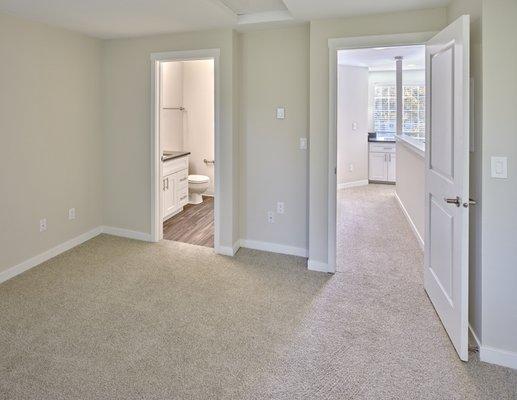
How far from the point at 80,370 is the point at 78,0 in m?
2.58

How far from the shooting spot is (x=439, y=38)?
7.82ft

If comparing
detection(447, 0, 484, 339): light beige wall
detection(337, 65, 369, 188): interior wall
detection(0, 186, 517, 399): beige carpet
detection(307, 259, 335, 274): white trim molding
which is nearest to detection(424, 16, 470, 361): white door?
detection(447, 0, 484, 339): light beige wall

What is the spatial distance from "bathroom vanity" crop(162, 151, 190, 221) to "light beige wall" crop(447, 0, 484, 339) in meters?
3.47

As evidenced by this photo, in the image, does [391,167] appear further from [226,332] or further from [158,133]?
[226,332]

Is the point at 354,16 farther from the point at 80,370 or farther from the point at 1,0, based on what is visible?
the point at 80,370

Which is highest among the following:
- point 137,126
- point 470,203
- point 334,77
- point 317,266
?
point 334,77

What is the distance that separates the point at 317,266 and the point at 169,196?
2.50m

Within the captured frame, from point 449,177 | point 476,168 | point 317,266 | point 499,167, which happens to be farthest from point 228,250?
point 499,167

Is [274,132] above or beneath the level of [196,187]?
above

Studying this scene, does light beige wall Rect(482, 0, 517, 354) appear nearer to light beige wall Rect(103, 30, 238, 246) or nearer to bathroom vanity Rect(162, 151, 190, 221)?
light beige wall Rect(103, 30, 238, 246)

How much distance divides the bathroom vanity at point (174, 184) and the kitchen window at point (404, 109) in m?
5.09

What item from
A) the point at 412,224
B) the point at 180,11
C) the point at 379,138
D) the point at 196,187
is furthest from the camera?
the point at 379,138

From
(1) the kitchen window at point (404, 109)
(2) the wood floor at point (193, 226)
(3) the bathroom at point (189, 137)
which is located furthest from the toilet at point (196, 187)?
(1) the kitchen window at point (404, 109)

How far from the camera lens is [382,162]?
7652 millimetres
